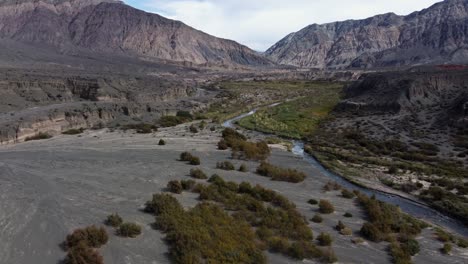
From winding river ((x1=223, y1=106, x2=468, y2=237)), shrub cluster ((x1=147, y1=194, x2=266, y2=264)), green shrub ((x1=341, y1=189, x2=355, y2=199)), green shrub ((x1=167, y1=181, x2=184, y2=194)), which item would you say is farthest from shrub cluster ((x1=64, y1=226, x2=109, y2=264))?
winding river ((x1=223, y1=106, x2=468, y2=237))

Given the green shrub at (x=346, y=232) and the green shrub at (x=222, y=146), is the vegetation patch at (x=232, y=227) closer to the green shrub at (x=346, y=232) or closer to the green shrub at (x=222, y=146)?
the green shrub at (x=346, y=232)

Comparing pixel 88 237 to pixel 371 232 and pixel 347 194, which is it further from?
pixel 347 194

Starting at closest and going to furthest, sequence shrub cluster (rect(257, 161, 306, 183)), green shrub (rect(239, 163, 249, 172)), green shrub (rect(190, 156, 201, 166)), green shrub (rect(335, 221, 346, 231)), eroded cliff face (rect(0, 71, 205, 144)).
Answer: green shrub (rect(335, 221, 346, 231)) → shrub cluster (rect(257, 161, 306, 183)) → green shrub (rect(239, 163, 249, 172)) → green shrub (rect(190, 156, 201, 166)) → eroded cliff face (rect(0, 71, 205, 144))

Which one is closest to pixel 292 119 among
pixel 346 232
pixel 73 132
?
pixel 73 132

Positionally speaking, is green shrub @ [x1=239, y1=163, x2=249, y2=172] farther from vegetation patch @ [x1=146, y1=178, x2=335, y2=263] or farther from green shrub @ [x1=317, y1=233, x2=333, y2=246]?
green shrub @ [x1=317, y1=233, x2=333, y2=246]

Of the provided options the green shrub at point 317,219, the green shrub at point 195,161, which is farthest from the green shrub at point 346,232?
the green shrub at point 195,161

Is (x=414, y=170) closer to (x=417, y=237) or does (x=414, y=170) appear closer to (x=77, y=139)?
(x=417, y=237)

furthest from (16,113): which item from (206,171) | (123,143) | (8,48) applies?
(8,48)
